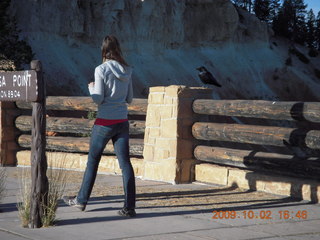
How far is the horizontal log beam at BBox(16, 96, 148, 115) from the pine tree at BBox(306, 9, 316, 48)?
63.3 metres

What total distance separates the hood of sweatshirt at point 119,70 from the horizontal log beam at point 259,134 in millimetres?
2604

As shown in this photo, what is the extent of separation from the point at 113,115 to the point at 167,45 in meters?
41.9

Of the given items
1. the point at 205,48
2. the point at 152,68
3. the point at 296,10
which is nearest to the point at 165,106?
the point at 152,68

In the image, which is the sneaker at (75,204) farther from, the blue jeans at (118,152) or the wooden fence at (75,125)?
the wooden fence at (75,125)

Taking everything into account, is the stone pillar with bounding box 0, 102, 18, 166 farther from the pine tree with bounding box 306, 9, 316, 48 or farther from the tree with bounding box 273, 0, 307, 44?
the pine tree with bounding box 306, 9, 316, 48

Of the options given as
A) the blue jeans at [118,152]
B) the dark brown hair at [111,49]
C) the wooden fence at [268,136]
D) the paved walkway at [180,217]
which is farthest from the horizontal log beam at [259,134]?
the dark brown hair at [111,49]

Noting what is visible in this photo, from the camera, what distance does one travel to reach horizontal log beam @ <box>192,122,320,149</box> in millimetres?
8469

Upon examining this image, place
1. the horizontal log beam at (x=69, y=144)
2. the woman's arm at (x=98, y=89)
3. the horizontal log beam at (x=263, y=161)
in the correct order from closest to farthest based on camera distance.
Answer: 1. the woman's arm at (x=98, y=89)
2. the horizontal log beam at (x=263, y=161)
3. the horizontal log beam at (x=69, y=144)

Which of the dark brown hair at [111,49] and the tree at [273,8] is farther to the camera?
the tree at [273,8]

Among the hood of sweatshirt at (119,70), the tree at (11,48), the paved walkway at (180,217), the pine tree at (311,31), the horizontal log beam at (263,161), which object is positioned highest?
the pine tree at (311,31)

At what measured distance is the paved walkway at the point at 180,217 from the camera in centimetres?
634

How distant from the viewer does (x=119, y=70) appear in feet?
23.5

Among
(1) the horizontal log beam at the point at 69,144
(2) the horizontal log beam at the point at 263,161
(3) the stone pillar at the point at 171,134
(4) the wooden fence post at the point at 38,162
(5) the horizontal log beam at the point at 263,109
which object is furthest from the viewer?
(1) the horizontal log beam at the point at 69,144

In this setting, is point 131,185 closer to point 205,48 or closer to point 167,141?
point 167,141
